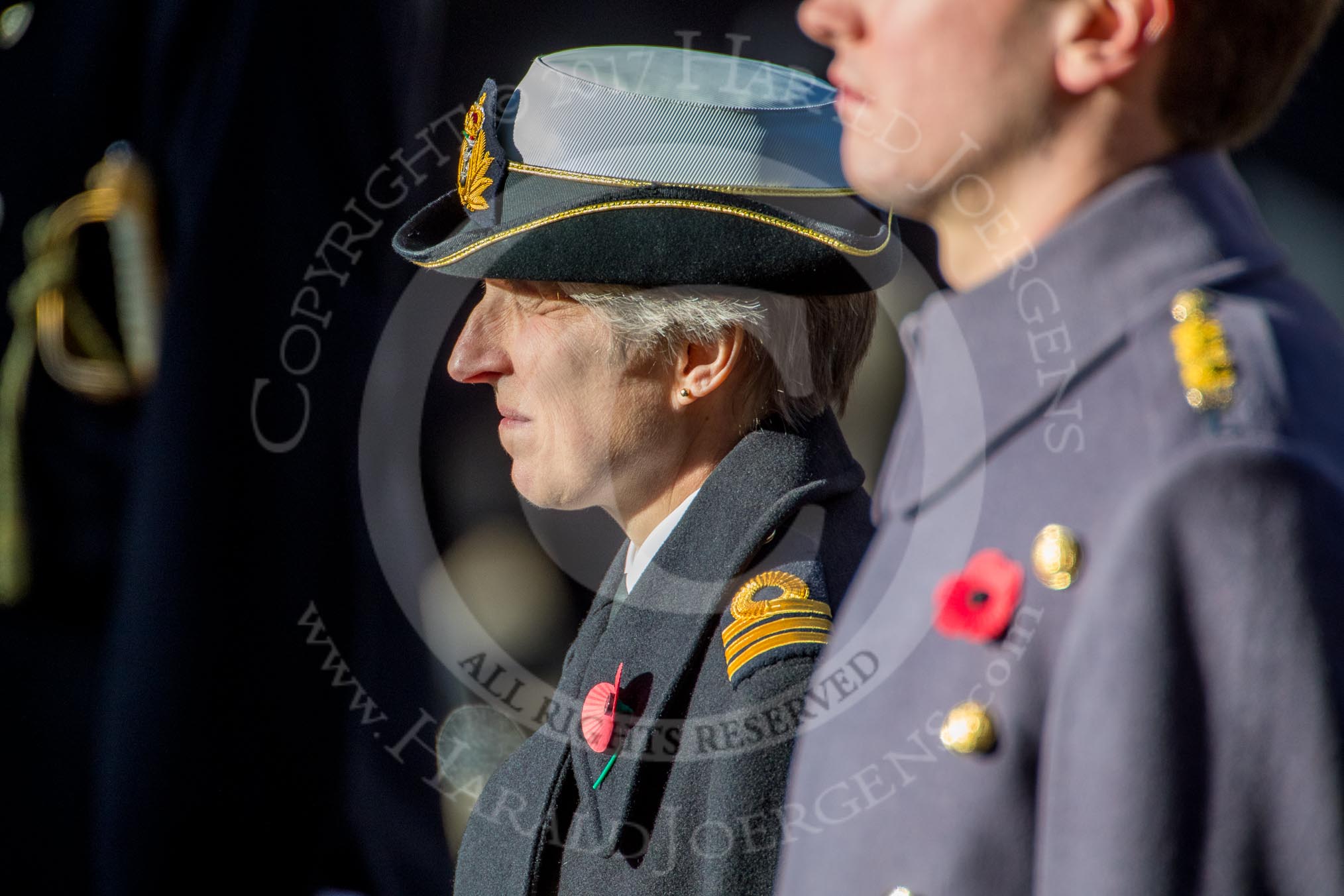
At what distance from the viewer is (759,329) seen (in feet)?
5.30

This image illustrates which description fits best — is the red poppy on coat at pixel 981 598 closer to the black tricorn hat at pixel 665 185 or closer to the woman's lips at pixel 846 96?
the woman's lips at pixel 846 96

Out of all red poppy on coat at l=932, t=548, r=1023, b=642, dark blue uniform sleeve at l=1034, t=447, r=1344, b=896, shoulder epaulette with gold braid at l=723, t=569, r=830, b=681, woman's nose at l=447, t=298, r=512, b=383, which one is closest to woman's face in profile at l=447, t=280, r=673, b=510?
woman's nose at l=447, t=298, r=512, b=383

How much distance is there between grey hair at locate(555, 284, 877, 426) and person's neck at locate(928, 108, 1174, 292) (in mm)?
644

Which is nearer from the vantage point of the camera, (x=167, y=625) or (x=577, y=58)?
(x=577, y=58)

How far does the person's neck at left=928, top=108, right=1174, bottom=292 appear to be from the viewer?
88cm

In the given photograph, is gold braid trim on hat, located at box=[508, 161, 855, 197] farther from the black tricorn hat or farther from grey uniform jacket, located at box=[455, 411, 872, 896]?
grey uniform jacket, located at box=[455, 411, 872, 896]

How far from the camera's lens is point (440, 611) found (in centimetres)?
267

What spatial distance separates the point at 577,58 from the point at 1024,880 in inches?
51.8

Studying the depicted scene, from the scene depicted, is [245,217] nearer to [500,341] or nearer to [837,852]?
[500,341]

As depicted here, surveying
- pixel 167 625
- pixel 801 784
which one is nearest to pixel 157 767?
pixel 167 625

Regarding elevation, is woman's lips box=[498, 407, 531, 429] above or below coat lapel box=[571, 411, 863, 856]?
above

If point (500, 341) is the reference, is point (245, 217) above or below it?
above

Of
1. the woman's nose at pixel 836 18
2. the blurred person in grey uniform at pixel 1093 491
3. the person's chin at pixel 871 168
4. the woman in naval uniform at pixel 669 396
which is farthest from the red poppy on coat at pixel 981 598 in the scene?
the woman in naval uniform at pixel 669 396

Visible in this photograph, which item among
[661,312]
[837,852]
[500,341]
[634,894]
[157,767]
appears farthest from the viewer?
[157,767]
